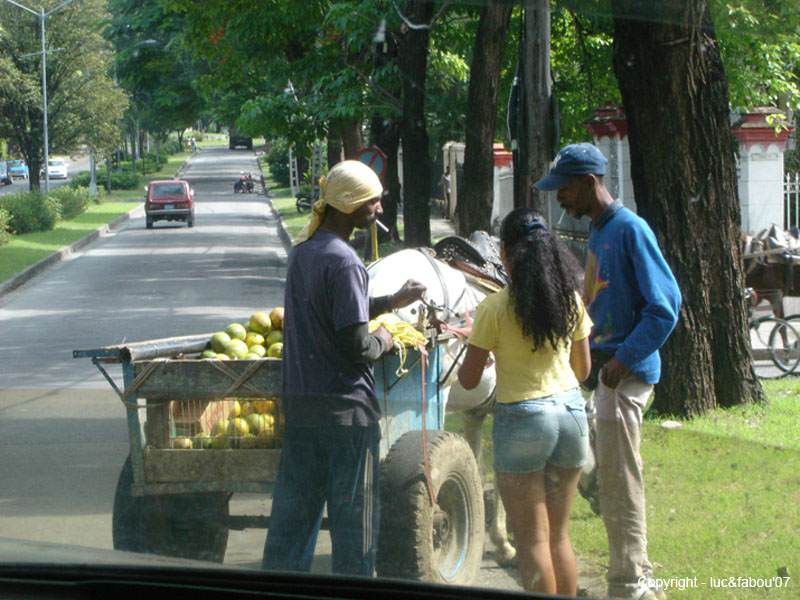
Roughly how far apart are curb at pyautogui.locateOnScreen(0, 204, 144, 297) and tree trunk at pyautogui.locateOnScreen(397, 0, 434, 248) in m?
7.81

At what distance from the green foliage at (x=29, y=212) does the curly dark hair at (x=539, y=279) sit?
28767 mm

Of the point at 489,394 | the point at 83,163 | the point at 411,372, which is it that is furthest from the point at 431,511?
the point at 83,163

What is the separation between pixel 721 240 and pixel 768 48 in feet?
26.5

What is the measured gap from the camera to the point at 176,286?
19391mm

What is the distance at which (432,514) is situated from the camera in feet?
14.0

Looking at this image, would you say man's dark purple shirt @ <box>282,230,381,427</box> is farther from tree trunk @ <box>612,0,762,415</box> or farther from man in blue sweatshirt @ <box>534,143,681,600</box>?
tree trunk @ <box>612,0,762,415</box>

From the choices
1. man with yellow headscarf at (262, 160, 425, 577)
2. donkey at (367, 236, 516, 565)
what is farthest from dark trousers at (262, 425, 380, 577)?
donkey at (367, 236, 516, 565)

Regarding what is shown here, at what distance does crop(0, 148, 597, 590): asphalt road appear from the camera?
5.93 metres

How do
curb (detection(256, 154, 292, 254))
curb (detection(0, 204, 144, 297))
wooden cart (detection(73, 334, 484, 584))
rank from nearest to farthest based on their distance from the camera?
wooden cart (detection(73, 334, 484, 584)) → curb (detection(0, 204, 144, 297)) → curb (detection(256, 154, 292, 254))

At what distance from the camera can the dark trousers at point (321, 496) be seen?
372 cm

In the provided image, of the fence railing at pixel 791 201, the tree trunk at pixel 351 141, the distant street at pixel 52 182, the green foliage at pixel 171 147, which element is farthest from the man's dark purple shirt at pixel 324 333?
the green foliage at pixel 171 147

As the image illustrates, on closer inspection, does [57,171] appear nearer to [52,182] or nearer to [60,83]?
[52,182]

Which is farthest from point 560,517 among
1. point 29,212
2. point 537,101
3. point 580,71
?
point 29,212

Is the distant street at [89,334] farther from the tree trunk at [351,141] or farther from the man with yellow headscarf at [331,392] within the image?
the tree trunk at [351,141]
